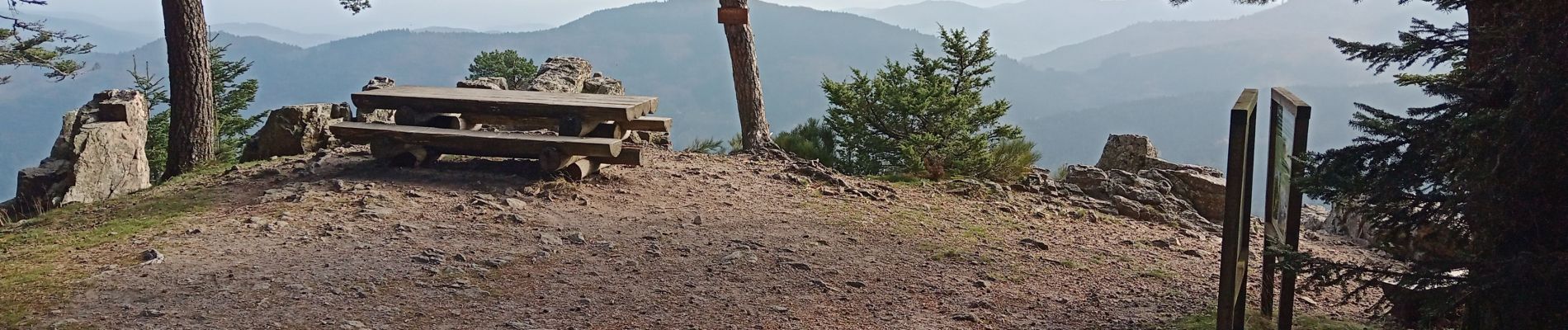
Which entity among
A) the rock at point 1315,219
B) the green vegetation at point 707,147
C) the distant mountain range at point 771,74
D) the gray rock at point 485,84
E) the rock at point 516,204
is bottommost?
the rock at point 1315,219

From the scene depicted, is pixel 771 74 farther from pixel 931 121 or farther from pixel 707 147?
pixel 931 121

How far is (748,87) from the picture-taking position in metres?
10.8

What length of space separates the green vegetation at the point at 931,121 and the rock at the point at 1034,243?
263cm

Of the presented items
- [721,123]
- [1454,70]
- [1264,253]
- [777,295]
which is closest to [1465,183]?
[1454,70]

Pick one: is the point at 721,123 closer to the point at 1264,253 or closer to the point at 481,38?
the point at 481,38

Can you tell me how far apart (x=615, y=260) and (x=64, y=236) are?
326 cm

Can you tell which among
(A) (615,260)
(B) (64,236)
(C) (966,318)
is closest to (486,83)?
(B) (64,236)

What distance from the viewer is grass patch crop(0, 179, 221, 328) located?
14.2 ft

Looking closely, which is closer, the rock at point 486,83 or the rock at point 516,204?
the rock at point 516,204

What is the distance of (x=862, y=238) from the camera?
618cm

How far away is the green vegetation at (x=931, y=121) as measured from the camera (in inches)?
370

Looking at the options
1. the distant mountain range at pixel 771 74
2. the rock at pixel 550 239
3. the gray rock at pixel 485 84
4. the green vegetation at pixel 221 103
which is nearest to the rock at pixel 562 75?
the gray rock at pixel 485 84

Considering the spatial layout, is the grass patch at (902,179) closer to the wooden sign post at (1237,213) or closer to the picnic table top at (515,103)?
the picnic table top at (515,103)

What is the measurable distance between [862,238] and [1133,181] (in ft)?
11.8
